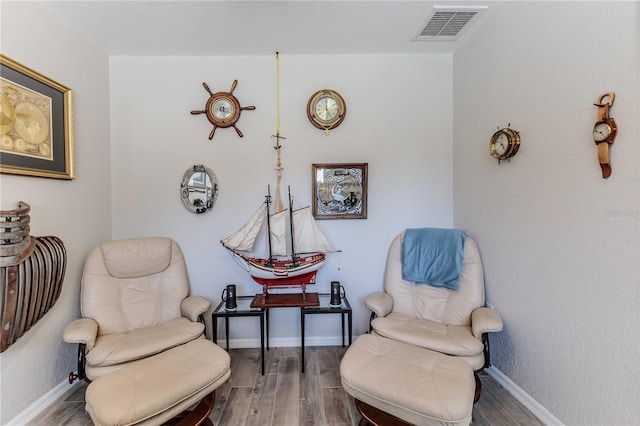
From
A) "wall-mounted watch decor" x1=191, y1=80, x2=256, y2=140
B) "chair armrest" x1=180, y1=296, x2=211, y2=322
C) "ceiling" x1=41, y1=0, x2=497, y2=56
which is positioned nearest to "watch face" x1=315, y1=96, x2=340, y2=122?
"ceiling" x1=41, y1=0, x2=497, y2=56

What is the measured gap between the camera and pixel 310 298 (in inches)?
95.4

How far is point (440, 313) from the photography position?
7.31ft

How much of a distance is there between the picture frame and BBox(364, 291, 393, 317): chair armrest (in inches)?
101

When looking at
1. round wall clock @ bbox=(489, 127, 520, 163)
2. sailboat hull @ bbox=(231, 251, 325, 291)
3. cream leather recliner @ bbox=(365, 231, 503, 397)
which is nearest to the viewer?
cream leather recliner @ bbox=(365, 231, 503, 397)

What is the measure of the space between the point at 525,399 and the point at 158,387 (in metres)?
2.32

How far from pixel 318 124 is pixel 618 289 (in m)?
2.34

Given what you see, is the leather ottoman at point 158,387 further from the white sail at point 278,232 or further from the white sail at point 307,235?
the white sail at point 307,235

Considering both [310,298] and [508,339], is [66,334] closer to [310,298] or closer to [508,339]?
[310,298]

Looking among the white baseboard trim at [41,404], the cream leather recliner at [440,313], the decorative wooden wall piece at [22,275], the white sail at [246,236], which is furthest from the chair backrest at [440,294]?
Answer: the white baseboard trim at [41,404]

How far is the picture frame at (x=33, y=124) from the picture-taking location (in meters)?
1.66

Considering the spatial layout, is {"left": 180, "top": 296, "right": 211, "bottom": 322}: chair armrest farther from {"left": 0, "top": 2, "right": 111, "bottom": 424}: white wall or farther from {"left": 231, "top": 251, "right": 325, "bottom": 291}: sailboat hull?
{"left": 0, "top": 2, "right": 111, "bottom": 424}: white wall

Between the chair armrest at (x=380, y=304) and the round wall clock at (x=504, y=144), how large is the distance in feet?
4.66


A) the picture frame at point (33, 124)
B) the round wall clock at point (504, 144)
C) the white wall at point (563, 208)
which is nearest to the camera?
the white wall at point (563, 208)

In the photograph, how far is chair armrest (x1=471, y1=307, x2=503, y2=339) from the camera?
1.80 metres
